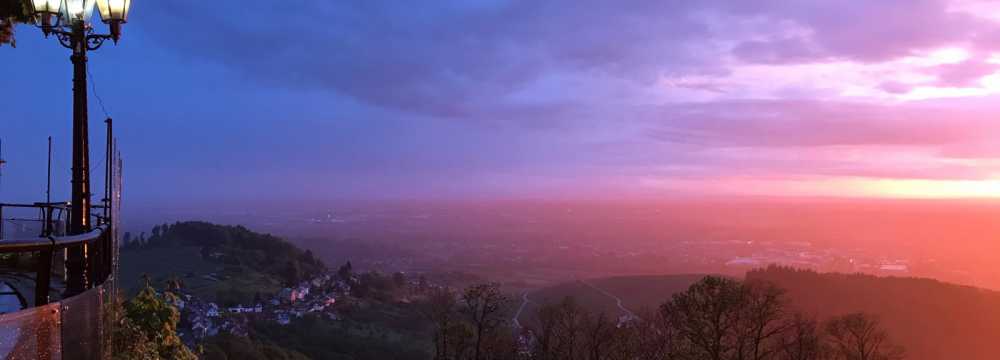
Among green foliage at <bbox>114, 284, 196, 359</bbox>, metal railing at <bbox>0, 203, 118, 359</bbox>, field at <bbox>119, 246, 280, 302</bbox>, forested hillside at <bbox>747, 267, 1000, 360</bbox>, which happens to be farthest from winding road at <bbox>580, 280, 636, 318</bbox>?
metal railing at <bbox>0, 203, 118, 359</bbox>

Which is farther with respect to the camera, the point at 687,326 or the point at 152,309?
the point at 687,326

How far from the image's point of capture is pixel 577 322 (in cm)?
3453

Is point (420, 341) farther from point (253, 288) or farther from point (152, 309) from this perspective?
point (152, 309)

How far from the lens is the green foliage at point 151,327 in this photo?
10953mm

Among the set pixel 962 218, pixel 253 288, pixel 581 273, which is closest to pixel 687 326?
pixel 253 288

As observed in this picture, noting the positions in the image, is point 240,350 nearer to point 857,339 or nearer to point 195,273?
point 857,339

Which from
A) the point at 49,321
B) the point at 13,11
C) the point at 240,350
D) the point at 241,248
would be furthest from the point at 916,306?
the point at 241,248

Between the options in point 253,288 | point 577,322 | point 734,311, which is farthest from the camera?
point 253,288

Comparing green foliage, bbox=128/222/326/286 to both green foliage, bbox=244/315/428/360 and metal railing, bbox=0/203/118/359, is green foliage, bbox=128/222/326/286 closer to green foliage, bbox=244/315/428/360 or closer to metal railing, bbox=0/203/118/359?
green foliage, bbox=244/315/428/360

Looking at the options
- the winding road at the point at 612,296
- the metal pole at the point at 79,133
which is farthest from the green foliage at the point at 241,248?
the metal pole at the point at 79,133

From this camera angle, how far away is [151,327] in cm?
1216

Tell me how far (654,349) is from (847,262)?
106 meters

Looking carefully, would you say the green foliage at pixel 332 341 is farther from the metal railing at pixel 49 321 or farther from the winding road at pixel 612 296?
the metal railing at pixel 49 321

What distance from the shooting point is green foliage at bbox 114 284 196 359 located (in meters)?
11.0
